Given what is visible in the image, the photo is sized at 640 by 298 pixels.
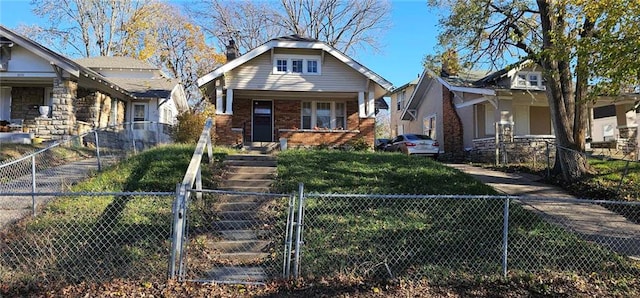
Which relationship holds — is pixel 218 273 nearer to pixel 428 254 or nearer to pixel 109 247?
pixel 109 247

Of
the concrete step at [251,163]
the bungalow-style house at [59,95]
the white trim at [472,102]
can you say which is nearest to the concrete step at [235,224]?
the concrete step at [251,163]

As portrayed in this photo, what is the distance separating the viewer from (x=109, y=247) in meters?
6.16

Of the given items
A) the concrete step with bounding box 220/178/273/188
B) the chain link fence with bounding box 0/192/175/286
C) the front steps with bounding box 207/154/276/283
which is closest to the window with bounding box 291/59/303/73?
the front steps with bounding box 207/154/276/283

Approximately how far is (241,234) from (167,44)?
34.2m

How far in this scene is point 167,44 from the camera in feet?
122

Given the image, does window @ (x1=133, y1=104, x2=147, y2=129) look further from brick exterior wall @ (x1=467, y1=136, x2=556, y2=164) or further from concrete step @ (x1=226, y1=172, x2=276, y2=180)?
brick exterior wall @ (x1=467, y1=136, x2=556, y2=164)

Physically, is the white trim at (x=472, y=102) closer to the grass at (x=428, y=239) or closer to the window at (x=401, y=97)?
the grass at (x=428, y=239)

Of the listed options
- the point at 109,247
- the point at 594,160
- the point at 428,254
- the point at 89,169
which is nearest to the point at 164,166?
the point at 89,169

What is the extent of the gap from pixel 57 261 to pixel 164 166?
4532mm

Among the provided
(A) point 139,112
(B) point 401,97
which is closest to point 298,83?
(A) point 139,112

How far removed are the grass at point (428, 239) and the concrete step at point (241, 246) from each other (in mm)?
652

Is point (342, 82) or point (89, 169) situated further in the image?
point (342, 82)

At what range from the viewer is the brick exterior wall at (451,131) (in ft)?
70.8

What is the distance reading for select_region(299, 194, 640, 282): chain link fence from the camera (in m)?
5.83
